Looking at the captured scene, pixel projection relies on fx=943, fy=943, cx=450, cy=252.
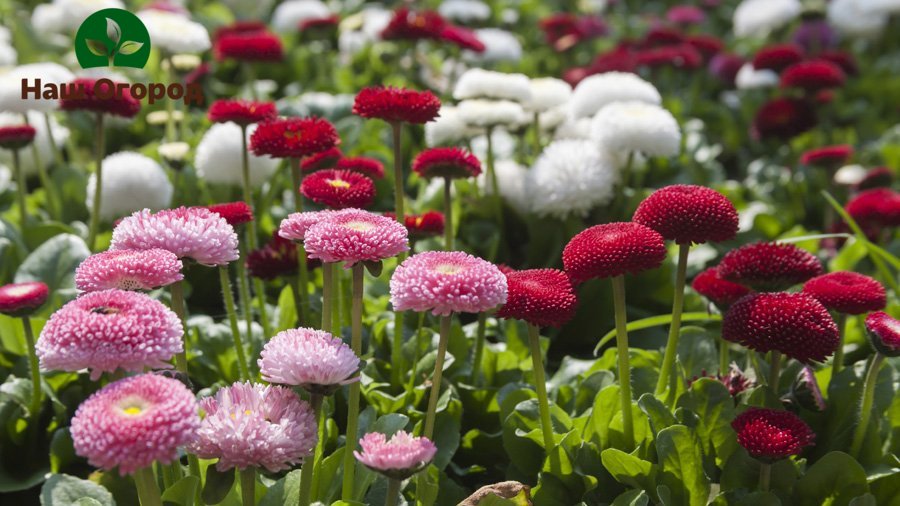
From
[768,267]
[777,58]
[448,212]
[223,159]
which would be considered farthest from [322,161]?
[777,58]

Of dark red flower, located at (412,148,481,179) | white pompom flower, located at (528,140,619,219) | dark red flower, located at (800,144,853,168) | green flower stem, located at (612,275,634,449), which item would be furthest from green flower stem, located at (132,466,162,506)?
dark red flower, located at (800,144,853,168)

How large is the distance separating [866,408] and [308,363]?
3.91 ft

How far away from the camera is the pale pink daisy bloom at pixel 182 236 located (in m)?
1.47

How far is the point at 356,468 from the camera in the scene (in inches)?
67.7

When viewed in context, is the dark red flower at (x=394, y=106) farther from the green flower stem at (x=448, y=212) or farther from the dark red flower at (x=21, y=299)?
the dark red flower at (x=21, y=299)

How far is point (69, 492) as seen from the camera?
1.75 meters

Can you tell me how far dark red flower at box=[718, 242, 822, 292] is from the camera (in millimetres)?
1952

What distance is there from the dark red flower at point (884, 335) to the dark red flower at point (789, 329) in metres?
0.12

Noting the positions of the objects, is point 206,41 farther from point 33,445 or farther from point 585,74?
point 585,74

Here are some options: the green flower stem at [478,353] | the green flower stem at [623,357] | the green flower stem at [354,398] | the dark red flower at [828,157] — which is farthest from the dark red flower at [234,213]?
the dark red flower at [828,157]

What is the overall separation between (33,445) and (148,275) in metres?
1.08

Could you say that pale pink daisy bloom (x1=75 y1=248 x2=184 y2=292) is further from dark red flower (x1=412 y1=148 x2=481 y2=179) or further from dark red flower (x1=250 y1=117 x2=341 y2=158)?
dark red flower (x1=412 y1=148 x2=481 y2=179)

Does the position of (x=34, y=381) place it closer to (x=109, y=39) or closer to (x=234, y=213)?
(x=234, y=213)

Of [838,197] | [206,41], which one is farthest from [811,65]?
[206,41]
